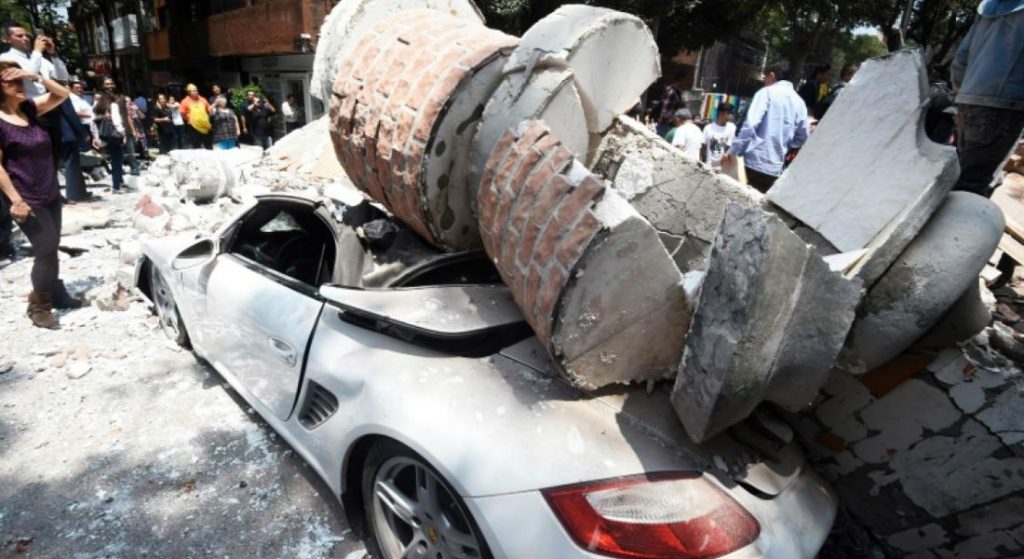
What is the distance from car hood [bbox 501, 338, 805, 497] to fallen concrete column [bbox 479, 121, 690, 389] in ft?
0.27

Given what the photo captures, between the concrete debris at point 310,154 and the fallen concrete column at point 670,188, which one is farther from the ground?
the fallen concrete column at point 670,188

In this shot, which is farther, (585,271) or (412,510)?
(412,510)

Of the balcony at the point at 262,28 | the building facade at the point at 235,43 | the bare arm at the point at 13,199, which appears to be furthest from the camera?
the building facade at the point at 235,43

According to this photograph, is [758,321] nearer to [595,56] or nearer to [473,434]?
[473,434]

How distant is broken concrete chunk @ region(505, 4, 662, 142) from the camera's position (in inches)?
86.2

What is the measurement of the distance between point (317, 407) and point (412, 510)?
0.59 m

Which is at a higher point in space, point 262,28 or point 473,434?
point 262,28

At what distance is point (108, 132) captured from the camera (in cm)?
881

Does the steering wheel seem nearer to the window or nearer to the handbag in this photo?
the window

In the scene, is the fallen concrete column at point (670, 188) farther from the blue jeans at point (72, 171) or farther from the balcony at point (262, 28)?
the balcony at point (262, 28)

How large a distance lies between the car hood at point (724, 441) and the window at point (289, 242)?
5.77ft

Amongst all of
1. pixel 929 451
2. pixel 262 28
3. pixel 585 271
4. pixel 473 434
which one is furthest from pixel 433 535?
pixel 262 28

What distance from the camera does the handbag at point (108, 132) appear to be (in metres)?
8.80

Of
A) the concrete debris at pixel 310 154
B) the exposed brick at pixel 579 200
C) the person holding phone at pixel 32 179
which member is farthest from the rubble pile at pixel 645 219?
the concrete debris at pixel 310 154
